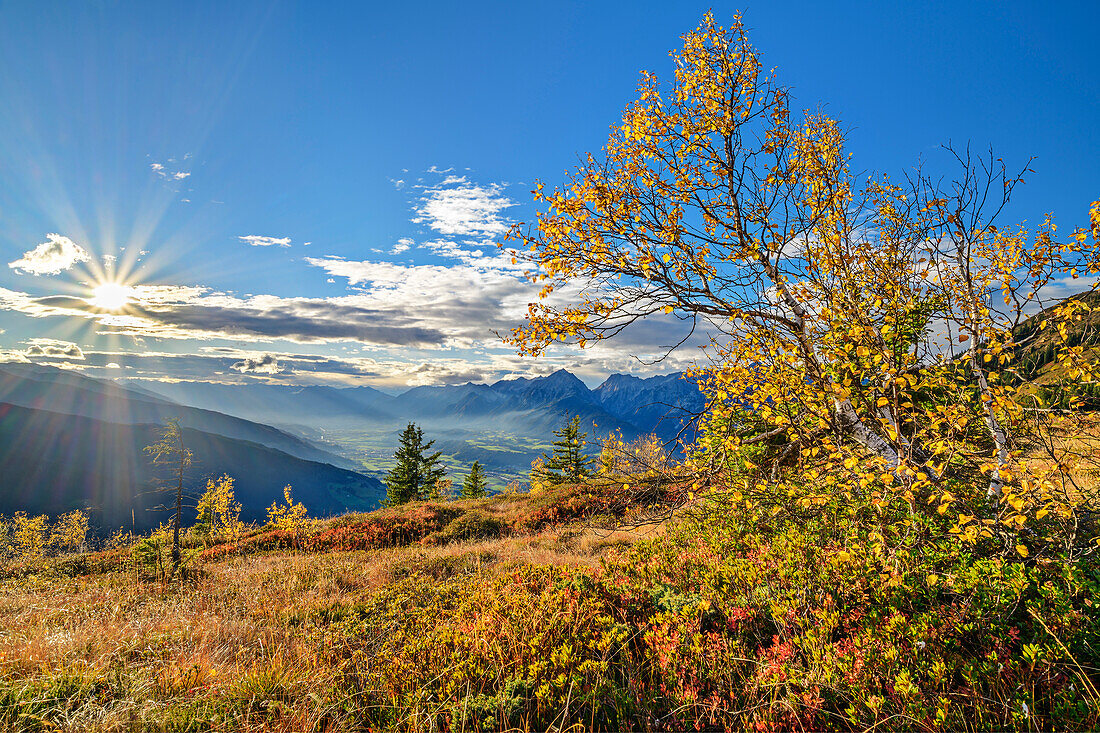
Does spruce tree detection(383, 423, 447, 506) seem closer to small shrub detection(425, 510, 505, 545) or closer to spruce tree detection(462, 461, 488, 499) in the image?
spruce tree detection(462, 461, 488, 499)

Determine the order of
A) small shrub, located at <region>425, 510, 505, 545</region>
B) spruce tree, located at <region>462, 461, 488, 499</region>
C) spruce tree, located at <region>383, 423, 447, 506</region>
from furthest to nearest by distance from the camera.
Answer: spruce tree, located at <region>462, 461, 488, 499</region> → spruce tree, located at <region>383, 423, 447, 506</region> → small shrub, located at <region>425, 510, 505, 545</region>

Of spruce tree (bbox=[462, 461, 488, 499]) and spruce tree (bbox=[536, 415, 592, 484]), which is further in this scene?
spruce tree (bbox=[462, 461, 488, 499])

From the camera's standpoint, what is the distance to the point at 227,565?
14.2 meters

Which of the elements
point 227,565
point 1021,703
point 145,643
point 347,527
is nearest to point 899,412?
point 1021,703

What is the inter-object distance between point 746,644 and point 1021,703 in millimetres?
2228

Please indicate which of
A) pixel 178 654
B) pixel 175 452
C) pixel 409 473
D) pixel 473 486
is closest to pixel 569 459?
pixel 473 486

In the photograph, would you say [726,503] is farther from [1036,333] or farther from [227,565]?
[227,565]

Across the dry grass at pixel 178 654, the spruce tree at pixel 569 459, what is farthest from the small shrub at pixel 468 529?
the dry grass at pixel 178 654

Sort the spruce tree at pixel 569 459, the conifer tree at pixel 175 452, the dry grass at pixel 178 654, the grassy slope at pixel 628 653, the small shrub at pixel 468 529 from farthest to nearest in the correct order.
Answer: the spruce tree at pixel 569 459
the small shrub at pixel 468 529
the conifer tree at pixel 175 452
the dry grass at pixel 178 654
the grassy slope at pixel 628 653

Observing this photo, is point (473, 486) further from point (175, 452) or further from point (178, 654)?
point (178, 654)

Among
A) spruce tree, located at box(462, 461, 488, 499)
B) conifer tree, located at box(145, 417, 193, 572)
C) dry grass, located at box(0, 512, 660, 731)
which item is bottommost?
spruce tree, located at box(462, 461, 488, 499)

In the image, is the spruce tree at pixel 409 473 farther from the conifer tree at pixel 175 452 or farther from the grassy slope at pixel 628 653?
the grassy slope at pixel 628 653

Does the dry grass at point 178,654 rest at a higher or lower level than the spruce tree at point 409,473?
higher

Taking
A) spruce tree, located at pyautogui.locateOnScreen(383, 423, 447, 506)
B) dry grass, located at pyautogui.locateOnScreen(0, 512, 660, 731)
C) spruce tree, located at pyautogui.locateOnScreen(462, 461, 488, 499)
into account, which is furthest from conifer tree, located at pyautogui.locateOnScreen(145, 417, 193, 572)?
spruce tree, located at pyautogui.locateOnScreen(462, 461, 488, 499)
